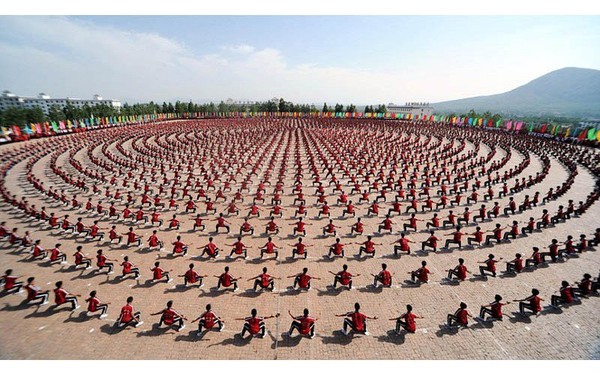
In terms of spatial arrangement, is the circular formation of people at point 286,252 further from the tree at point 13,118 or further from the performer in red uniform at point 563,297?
the tree at point 13,118

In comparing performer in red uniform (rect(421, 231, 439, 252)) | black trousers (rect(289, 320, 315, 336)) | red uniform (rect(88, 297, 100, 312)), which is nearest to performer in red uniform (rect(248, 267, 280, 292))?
black trousers (rect(289, 320, 315, 336))

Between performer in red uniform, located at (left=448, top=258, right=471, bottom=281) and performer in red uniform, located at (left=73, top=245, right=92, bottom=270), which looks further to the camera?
performer in red uniform, located at (left=73, top=245, right=92, bottom=270)

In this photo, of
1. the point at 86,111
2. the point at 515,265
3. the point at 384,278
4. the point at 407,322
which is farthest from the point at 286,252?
the point at 86,111

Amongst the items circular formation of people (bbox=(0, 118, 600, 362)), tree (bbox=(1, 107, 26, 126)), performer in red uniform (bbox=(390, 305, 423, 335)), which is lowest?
circular formation of people (bbox=(0, 118, 600, 362))

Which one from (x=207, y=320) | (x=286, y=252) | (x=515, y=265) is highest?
(x=207, y=320)

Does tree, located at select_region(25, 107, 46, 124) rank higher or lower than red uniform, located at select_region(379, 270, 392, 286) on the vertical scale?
higher

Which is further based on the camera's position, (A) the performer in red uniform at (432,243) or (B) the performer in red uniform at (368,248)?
(A) the performer in red uniform at (432,243)

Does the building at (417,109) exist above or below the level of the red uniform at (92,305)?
above

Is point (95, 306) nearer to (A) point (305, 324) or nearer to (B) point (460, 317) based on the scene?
(A) point (305, 324)

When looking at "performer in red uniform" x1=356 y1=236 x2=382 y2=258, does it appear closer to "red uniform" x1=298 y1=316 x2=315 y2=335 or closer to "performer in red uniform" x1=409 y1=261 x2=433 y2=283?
"performer in red uniform" x1=409 y1=261 x2=433 y2=283

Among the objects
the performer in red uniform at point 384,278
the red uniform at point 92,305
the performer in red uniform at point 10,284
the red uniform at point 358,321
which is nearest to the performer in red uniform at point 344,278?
the performer in red uniform at point 384,278

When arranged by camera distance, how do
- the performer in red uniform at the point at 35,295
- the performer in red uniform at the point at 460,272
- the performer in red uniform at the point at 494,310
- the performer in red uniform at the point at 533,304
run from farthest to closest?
the performer in red uniform at the point at 460,272 → the performer in red uniform at the point at 35,295 → the performer in red uniform at the point at 533,304 → the performer in red uniform at the point at 494,310

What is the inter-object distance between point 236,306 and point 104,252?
25.7 feet

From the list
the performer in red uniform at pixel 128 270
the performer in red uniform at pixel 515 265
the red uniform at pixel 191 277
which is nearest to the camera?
the red uniform at pixel 191 277
